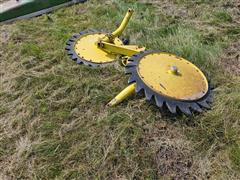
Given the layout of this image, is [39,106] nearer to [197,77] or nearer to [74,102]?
[74,102]

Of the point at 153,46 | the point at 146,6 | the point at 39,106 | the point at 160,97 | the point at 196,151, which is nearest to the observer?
the point at 196,151

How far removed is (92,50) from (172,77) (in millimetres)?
957

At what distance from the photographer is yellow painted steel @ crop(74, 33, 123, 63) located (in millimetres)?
2965

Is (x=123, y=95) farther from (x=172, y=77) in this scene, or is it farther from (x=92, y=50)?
(x=92, y=50)

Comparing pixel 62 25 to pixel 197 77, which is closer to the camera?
pixel 197 77

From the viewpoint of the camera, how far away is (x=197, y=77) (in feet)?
8.52

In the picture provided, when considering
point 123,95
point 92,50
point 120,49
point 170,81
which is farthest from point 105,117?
point 92,50

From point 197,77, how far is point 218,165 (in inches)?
32.4

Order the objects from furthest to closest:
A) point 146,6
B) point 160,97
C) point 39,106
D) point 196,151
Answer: point 146,6 < point 39,106 < point 160,97 < point 196,151

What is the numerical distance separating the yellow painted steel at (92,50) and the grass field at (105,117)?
5.1 inches

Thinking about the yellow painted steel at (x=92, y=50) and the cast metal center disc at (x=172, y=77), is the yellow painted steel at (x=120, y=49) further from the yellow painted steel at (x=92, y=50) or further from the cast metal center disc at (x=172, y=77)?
the cast metal center disc at (x=172, y=77)

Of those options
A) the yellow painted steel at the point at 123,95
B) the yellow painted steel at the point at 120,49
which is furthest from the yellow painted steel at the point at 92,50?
the yellow painted steel at the point at 123,95

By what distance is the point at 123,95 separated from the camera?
2479 millimetres

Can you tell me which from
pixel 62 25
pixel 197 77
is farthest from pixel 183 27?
pixel 62 25
